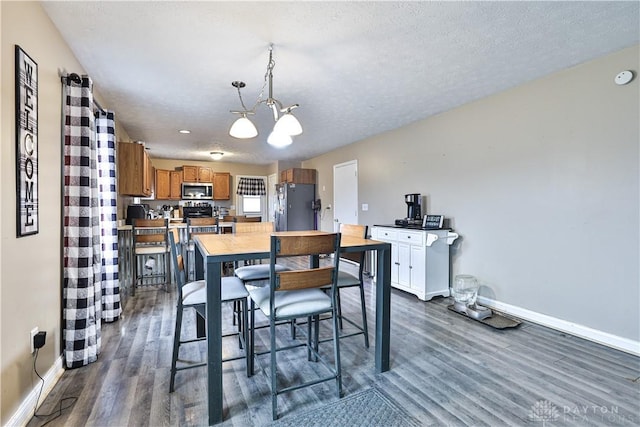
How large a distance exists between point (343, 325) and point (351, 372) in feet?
2.76

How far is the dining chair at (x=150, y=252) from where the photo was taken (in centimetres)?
384

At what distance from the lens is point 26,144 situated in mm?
1599

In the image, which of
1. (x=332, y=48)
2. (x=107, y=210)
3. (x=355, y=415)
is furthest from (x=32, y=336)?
(x=332, y=48)

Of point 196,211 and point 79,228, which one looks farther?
point 196,211

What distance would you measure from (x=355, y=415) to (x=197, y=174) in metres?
6.91

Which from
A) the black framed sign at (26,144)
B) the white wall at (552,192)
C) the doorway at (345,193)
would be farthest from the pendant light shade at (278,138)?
the doorway at (345,193)

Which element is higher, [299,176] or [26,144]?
[299,176]

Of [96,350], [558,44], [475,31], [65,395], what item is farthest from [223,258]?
[558,44]

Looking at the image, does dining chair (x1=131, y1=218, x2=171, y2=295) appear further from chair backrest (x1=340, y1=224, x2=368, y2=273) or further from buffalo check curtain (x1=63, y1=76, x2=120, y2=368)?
chair backrest (x1=340, y1=224, x2=368, y2=273)

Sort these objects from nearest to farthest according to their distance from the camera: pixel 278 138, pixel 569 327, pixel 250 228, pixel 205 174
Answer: pixel 278 138 → pixel 569 327 → pixel 250 228 → pixel 205 174

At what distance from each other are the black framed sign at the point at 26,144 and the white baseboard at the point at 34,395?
86cm

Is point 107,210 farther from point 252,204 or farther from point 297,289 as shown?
point 252,204

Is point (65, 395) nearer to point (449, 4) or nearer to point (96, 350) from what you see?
point (96, 350)

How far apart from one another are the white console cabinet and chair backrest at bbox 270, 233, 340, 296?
214 centimetres
